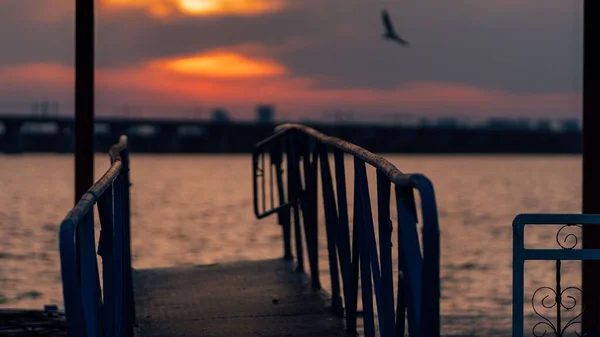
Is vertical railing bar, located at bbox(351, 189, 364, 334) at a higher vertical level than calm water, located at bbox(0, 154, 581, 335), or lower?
higher

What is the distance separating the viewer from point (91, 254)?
3.74m

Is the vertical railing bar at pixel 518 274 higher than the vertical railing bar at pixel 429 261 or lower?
lower

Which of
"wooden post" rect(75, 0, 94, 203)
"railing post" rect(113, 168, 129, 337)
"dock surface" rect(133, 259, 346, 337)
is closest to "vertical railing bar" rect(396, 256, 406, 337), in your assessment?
"railing post" rect(113, 168, 129, 337)

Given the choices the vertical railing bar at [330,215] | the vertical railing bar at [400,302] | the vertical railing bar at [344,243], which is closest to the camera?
the vertical railing bar at [400,302]

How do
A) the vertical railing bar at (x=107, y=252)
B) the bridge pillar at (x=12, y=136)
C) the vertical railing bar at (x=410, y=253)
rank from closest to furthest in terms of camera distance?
the vertical railing bar at (x=410, y=253), the vertical railing bar at (x=107, y=252), the bridge pillar at (x=12, y=136)

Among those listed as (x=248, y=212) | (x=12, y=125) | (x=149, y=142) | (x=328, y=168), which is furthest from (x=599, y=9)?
(x=149, y=142)

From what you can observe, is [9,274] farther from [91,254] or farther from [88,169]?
[91,254]

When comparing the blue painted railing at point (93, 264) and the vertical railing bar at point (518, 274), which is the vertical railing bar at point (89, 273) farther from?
the vertical railing bar at point (518, 274)

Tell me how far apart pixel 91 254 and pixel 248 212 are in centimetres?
6149

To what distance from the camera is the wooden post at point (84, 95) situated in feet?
23.1

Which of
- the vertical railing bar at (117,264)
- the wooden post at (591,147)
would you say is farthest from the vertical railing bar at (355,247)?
the wooden post at (591,147)

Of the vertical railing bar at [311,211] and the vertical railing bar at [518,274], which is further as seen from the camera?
the vertical railing bar at [311,211]

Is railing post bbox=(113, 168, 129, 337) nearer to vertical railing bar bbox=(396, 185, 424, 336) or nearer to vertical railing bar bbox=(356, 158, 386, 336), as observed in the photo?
vertical railing bar bbox=(356, 158, 386, 336)

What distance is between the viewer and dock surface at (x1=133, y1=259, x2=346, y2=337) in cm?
619
